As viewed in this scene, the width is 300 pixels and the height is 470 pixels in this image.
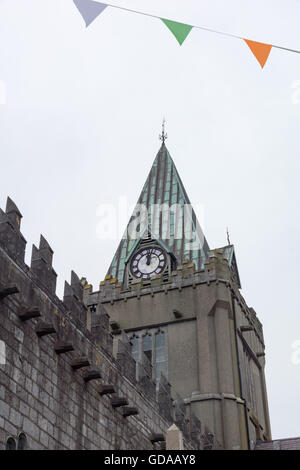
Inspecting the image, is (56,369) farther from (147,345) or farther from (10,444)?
(147,345)

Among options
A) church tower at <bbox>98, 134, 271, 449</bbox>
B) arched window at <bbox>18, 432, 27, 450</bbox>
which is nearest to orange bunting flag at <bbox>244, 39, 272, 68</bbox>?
arched window at <bbox>18, 432, 27, 450</bbox>

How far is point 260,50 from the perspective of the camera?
604 inches

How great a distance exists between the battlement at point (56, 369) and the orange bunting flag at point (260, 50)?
622 centimetres

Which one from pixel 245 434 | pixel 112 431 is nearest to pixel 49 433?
pixel 112 431

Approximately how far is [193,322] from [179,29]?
20.1 metres

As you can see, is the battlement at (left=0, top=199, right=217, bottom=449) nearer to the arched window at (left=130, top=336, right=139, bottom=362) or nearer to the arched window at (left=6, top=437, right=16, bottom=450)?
the arched window at (left=6, top=437, right=16, bottom=450)

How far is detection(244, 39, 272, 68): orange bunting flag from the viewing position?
15.3 metres

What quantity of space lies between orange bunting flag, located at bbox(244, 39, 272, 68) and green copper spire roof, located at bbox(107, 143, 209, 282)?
22197 mm

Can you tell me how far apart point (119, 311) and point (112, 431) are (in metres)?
17.2

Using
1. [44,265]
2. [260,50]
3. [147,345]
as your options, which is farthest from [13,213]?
[147,345]

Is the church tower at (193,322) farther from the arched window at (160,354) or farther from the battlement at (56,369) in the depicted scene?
the battlement at (56,369)

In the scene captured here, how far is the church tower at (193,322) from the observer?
102ft
